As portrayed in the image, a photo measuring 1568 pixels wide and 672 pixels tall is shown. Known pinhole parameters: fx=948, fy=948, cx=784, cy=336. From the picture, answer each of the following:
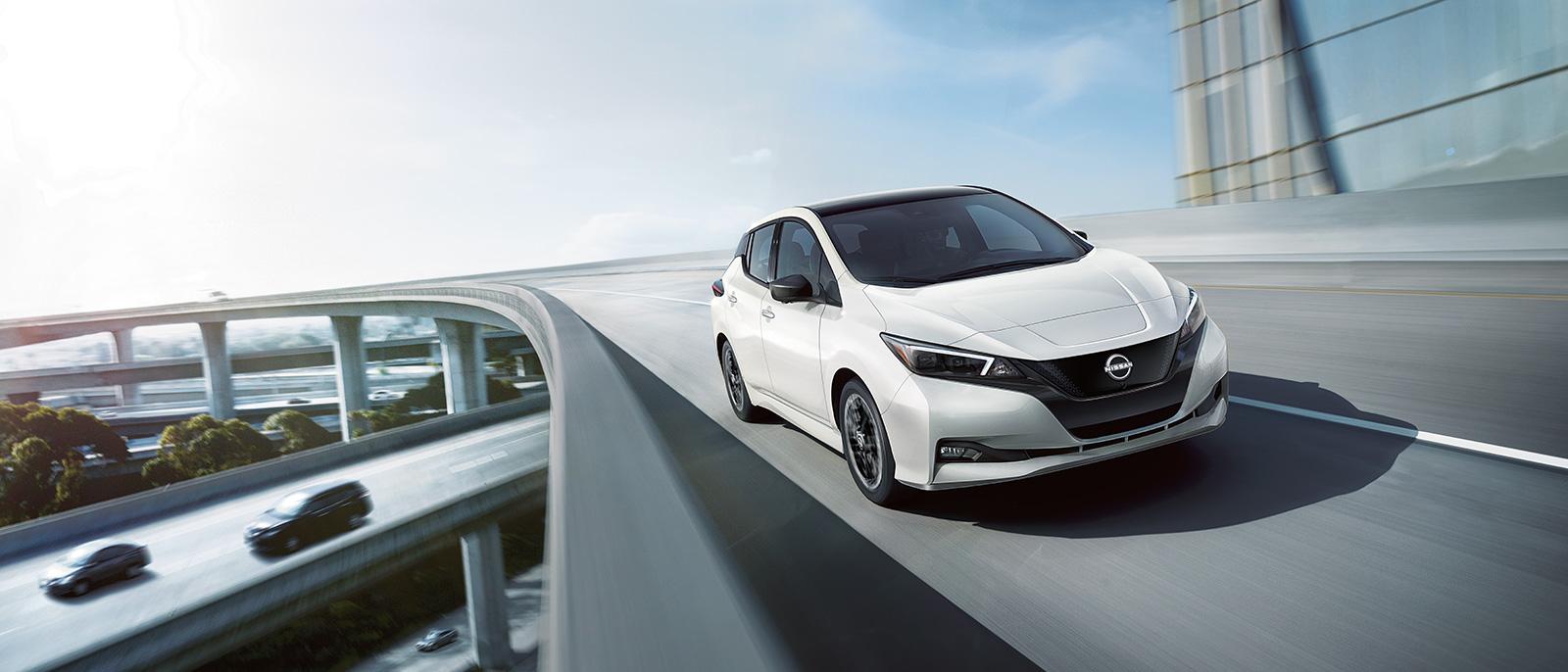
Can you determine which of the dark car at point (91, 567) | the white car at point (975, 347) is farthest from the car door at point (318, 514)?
the white car at point (975, 347)

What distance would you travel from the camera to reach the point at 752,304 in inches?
262

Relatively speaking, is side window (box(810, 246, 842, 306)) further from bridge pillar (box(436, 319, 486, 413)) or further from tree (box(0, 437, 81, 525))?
tree (box(0, 437, 81, 525))

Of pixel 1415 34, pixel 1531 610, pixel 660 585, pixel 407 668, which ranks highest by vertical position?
pixel 1415 34

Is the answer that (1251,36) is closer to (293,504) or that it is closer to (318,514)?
(318,514)

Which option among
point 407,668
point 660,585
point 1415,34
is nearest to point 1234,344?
point 660,585

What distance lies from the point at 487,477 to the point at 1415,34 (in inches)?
1020

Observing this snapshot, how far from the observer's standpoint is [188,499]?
28578mm

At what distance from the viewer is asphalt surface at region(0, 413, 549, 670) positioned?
2203 centimetres

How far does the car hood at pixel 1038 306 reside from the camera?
13.5ft

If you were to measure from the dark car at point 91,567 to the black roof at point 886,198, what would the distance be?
24677 mm

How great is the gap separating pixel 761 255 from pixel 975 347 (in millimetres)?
3061

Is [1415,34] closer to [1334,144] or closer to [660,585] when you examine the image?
[1334,144]

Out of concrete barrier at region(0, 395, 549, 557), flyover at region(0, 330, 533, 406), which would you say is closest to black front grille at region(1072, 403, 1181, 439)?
concrete barrier at region(0, 395, 549, 557)

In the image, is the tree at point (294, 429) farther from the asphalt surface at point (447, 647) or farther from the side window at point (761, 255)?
the side window at point (761, 255)
